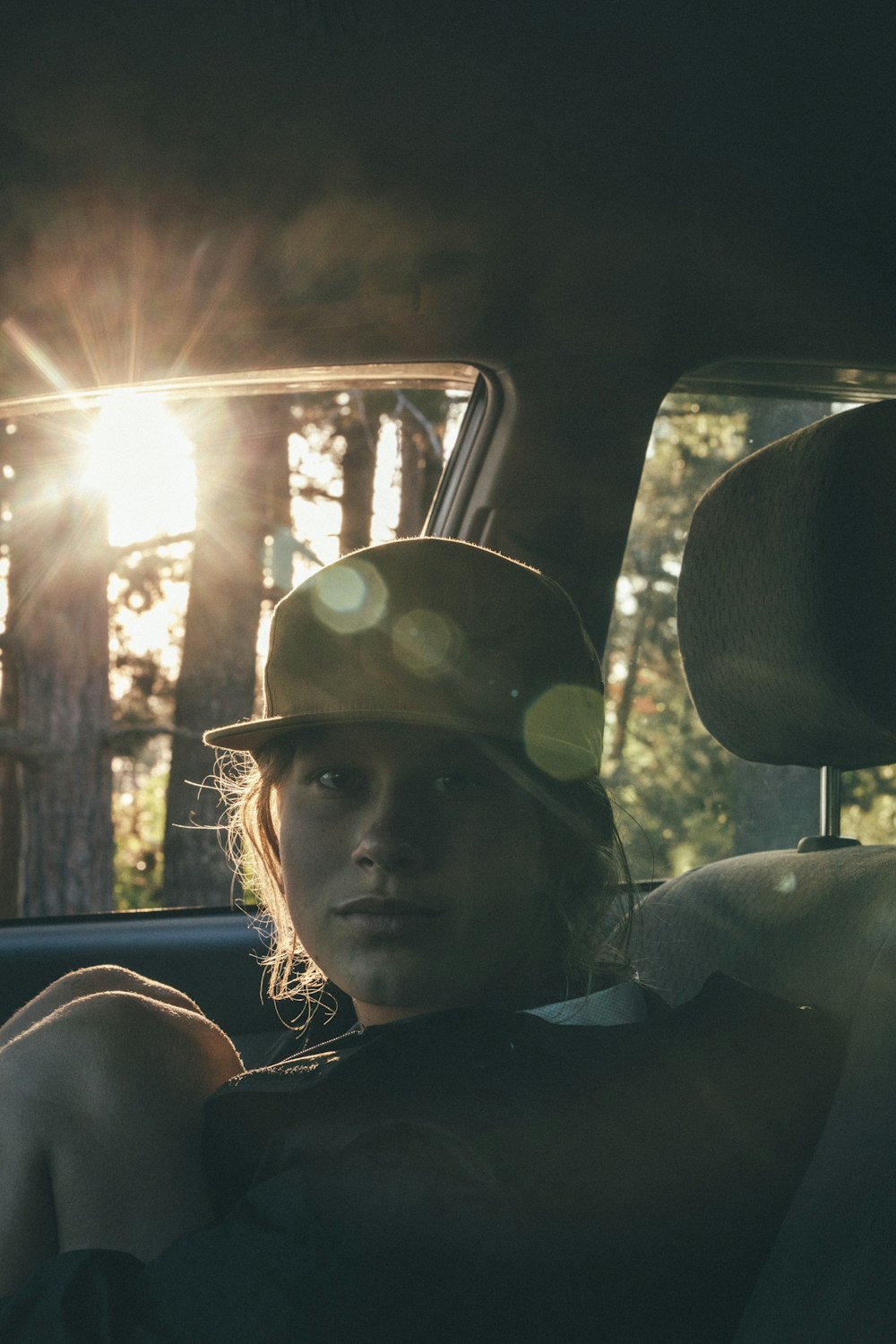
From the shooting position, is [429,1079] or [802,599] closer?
[429,1079]

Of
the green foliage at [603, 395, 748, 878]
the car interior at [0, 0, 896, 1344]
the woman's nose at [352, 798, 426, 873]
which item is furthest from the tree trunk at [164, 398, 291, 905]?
the woman's nose at [352, 798, 426, 873]

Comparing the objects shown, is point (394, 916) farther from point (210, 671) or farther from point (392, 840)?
point (210, 671)

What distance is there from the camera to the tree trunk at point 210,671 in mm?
5684

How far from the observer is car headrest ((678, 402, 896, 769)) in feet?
5.61

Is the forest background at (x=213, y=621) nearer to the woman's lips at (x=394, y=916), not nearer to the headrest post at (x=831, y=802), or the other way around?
the headrest post at (x=831, y=802)

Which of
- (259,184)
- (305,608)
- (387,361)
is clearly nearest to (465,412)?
(387,361)

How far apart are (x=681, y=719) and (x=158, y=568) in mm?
4411

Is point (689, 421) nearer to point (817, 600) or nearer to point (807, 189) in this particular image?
point (807, 189)

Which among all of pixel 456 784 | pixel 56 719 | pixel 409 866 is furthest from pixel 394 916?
pixel 56 719

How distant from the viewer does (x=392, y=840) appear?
156cm

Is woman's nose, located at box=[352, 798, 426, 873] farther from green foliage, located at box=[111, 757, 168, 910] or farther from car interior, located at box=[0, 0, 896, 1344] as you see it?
green foliage, located at box=[111, 757, 168, 910]

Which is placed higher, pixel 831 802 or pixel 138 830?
pixel 831 802

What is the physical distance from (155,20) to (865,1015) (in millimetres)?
1648

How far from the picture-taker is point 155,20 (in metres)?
Answer: 1.84
